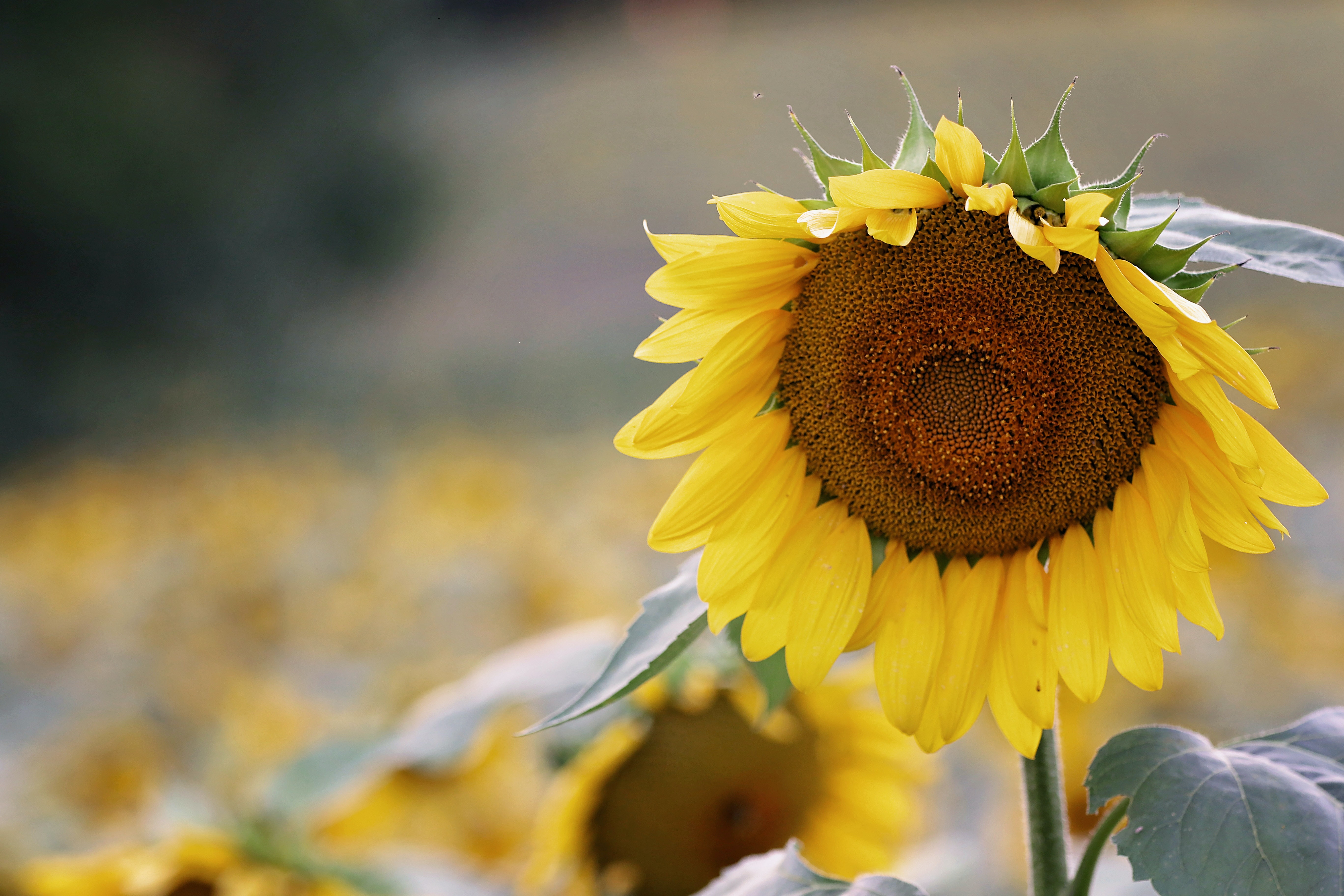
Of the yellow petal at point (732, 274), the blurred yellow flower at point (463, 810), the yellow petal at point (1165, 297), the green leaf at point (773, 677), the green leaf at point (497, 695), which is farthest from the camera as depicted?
the blurred yellow flower at point (463, 810)

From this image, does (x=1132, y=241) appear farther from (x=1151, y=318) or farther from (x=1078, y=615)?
(x=1078, y=615)

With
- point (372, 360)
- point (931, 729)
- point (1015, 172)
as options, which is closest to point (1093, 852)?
point (931, 729)

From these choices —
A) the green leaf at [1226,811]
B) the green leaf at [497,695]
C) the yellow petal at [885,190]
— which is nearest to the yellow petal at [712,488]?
the yellow petal at [885,190]

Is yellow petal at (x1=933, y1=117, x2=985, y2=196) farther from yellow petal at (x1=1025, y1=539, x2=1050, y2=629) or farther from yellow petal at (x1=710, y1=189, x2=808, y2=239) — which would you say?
yellow petal at (x1=1025, y1=539, x2=1050, y2=629)

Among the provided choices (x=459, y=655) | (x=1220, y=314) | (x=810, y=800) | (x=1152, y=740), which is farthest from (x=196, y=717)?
(x=1220, y=314)

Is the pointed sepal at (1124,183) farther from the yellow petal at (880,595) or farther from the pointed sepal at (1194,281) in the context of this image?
the yellow petal at (880,595)
